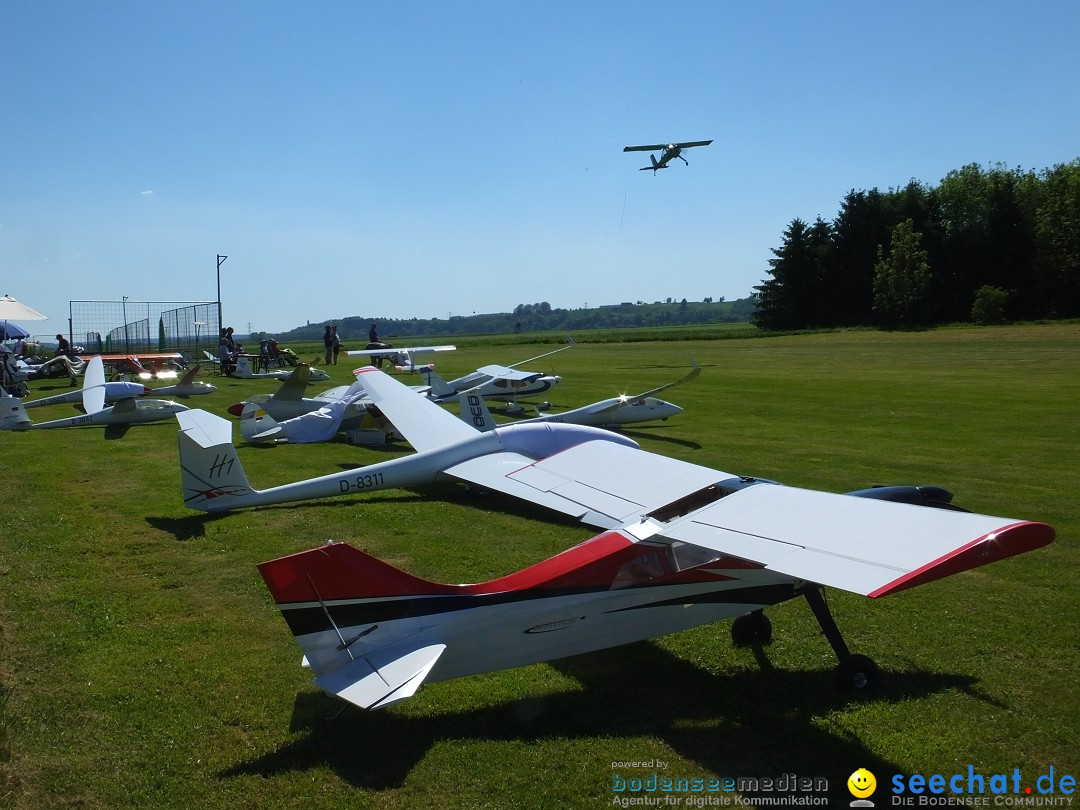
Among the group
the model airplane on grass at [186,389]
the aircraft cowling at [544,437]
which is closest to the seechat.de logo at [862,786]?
the aircraft cowling at [544,437]

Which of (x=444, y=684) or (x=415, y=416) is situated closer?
(x=444, y=684)

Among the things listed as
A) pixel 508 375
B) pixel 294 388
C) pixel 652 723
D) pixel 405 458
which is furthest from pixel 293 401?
pixel 652 723

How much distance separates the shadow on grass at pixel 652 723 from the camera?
16.8 feet

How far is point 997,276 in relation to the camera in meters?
65.2

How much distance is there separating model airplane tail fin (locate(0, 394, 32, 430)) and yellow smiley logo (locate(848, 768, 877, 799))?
67.3ft

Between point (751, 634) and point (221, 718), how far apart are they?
4.39 m

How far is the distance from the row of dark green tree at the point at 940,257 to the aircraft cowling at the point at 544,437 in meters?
58.4

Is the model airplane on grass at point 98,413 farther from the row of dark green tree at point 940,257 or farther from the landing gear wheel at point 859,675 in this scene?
the row of dark green tree at point 940,257

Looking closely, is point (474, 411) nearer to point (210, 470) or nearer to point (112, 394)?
point (210, 470)

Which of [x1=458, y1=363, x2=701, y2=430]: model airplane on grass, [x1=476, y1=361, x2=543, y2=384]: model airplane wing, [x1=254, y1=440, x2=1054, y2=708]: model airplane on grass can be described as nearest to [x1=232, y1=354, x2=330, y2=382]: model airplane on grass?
[x1=476, y1=361, x2=543, y2=384]: model airplane wing

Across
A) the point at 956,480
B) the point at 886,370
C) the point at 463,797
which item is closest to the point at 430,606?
the point at 463,797

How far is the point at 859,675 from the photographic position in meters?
6.11

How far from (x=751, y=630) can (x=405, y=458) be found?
6.56 meters

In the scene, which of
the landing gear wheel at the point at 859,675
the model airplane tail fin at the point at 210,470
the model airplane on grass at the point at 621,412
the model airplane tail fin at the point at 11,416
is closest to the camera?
the landing gear wheel at the point at 859,675
